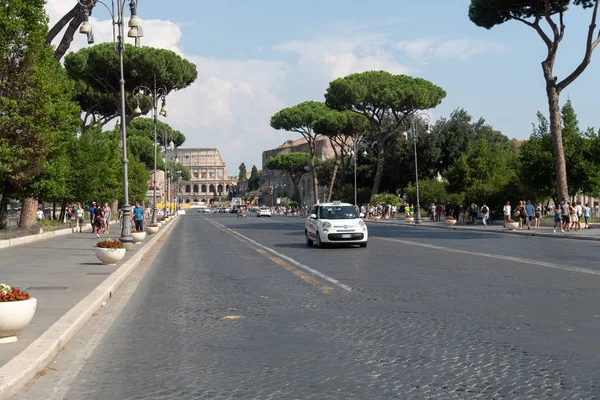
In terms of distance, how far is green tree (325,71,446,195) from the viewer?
64375 millimetres

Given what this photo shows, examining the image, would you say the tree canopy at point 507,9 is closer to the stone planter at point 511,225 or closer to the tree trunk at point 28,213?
the stone planter at point 511,225

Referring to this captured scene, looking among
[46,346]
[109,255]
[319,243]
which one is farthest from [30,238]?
[46,346]

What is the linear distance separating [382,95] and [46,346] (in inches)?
2352

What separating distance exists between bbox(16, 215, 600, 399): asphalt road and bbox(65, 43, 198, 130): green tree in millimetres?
35945

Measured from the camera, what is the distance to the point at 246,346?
7125 mm

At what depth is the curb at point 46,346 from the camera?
5449 millimetres

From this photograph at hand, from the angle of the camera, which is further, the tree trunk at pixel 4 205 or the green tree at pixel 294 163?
the green tree at pixel 294 163

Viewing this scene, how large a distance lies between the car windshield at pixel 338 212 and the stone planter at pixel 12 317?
58.6ft

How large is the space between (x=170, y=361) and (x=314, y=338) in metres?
1.65

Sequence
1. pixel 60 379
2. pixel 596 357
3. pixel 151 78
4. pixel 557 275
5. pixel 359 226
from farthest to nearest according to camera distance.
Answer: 1. pixel 151 78
2. pixel 359 226
3. pixel 557 275
4. pixel 596 357
5. pixel 60 379

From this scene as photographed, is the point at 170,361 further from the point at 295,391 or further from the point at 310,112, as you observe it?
Result: the point at 310,112

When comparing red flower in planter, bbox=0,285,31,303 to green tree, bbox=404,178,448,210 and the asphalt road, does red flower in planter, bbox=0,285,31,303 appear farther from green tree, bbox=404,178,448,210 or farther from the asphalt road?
green tree, bbox=404,178,448,210

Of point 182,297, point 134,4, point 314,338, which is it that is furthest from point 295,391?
point 134,4

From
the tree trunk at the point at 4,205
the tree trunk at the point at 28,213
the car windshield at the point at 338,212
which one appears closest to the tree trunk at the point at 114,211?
the tree trunk at the point at 28,213
